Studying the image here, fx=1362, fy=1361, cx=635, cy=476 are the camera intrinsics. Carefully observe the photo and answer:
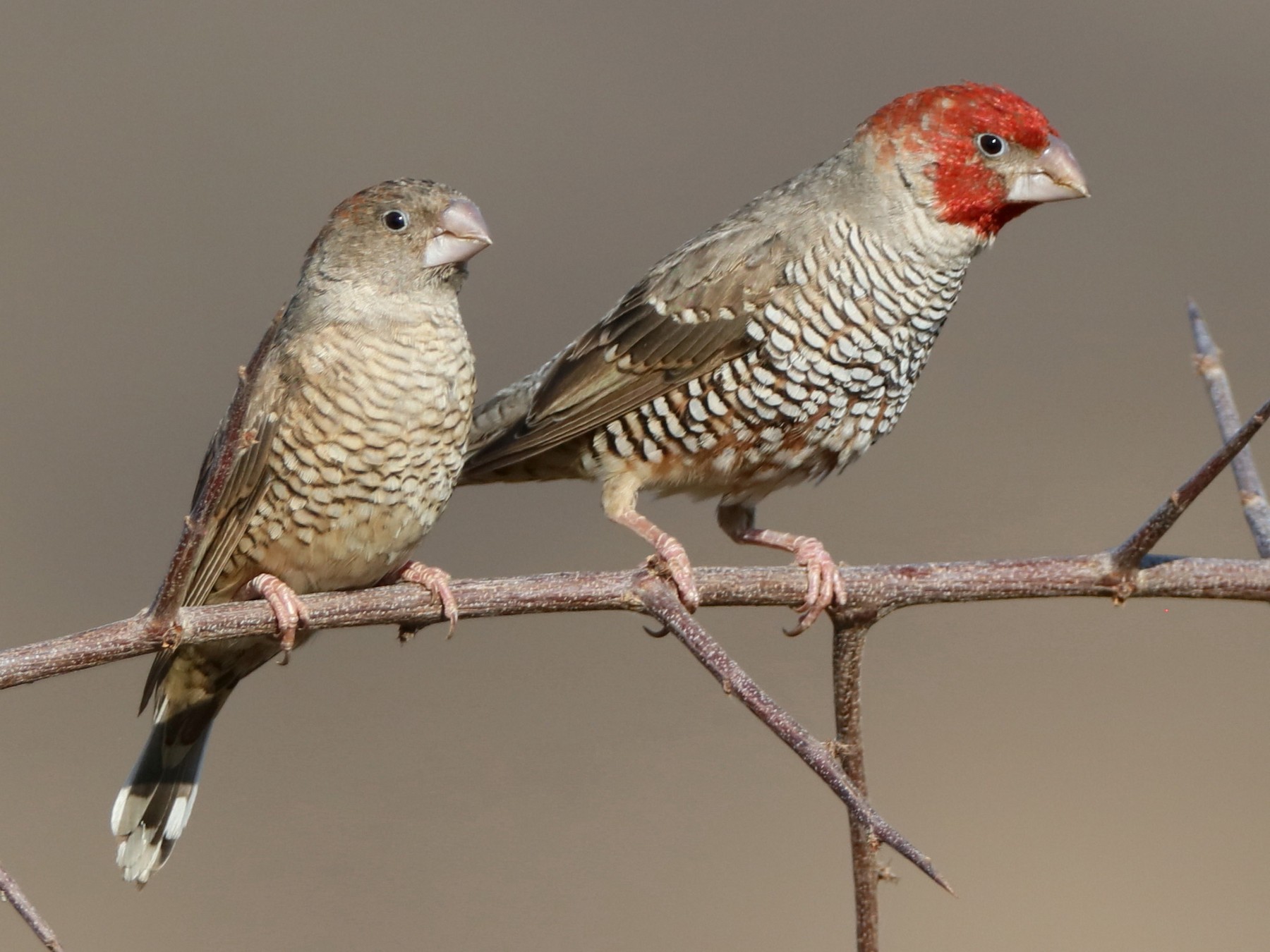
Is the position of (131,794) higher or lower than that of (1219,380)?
lower

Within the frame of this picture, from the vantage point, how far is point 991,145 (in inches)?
136

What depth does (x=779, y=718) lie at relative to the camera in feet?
6.51

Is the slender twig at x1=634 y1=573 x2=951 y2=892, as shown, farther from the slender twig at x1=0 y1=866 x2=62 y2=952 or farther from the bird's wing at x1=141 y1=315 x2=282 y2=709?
the bird's wing at x1=141 y1=315 x2=282 y2=709

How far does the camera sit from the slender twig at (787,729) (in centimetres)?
187

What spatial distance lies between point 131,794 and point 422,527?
1096mm

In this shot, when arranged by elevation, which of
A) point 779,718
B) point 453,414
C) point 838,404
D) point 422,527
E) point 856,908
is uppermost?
point 838,404

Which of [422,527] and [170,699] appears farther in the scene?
[170,699]

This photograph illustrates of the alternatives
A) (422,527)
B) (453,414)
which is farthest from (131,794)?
(453,414)

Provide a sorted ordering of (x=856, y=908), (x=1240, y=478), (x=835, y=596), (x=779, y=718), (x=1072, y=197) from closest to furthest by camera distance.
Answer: (x=779, y=718)
(x=856, y=908)
(x=1240, y=478)
(x=835, y=596)
(x=1072, y=197)

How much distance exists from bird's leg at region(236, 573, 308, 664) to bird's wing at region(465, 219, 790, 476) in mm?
856

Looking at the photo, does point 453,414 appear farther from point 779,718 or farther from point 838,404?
point 779,718

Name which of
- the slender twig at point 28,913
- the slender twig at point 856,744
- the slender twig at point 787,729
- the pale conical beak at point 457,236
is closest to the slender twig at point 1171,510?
the slender twig at point 856,744

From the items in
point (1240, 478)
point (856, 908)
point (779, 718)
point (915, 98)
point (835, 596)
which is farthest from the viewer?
point (915, 98)

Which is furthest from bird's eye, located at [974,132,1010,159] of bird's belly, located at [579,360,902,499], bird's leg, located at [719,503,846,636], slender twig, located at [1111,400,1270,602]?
slender twig, located at [1111,400,1270,602]
